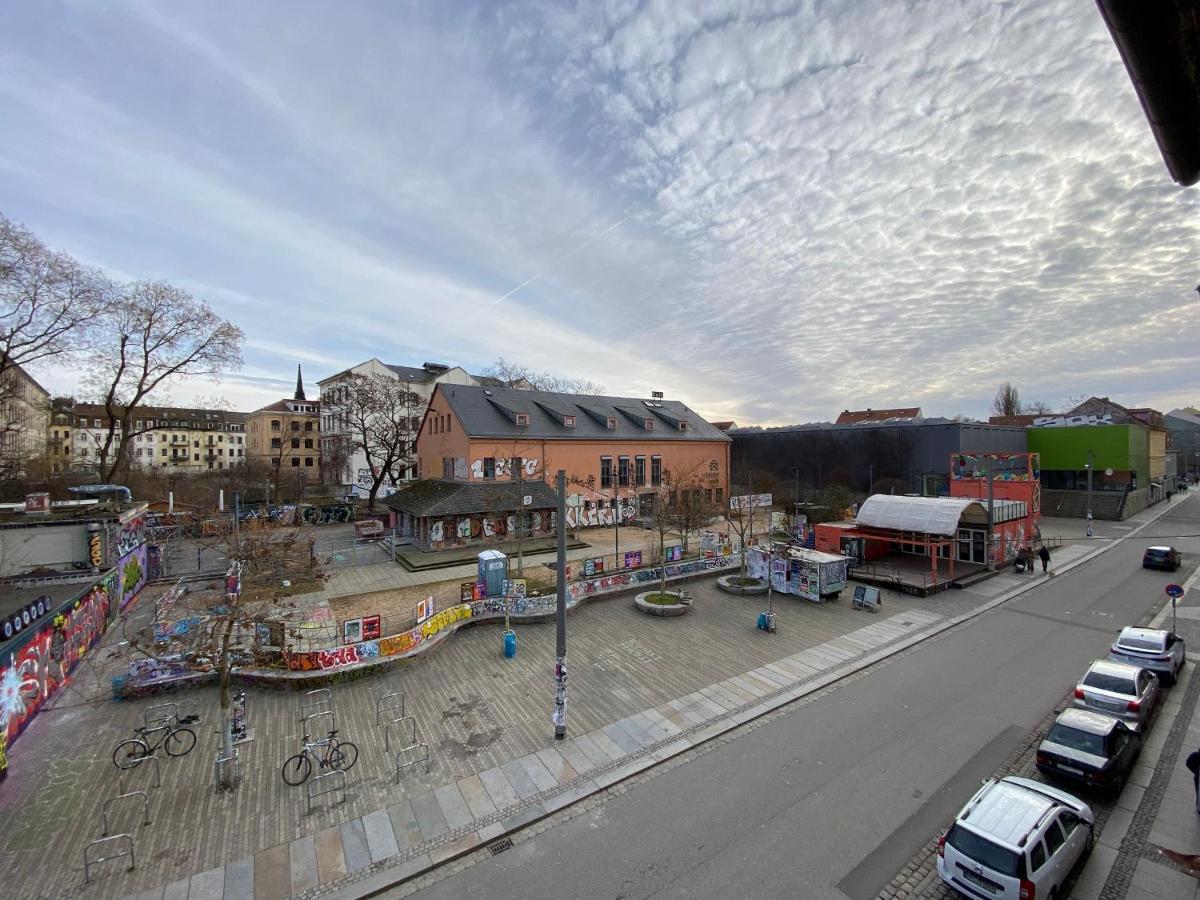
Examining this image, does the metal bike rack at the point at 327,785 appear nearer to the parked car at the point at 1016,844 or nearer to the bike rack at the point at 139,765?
the bike rack at the point at 139,765

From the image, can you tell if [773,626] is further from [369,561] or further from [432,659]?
[369,561]

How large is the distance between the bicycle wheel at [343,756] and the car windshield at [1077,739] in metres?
14.7

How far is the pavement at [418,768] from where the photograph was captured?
8.95 metres

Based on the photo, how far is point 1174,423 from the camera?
10112 centimetres

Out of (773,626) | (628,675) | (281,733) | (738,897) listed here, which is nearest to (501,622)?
(628,675)

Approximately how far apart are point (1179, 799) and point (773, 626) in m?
10.6

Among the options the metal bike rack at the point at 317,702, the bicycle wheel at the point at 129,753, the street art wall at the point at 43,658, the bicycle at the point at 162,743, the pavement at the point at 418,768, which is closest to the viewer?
the pavement at the point at 418,768

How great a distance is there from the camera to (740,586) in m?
24.5

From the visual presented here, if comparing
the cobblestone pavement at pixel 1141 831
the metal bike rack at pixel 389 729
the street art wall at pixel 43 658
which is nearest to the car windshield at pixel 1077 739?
the cobblestone pavement at pixel 1141 831

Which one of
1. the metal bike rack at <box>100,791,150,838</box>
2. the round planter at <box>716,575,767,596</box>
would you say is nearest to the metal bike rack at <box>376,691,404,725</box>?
the metal bike rack at <box>100,791,150,838</box>

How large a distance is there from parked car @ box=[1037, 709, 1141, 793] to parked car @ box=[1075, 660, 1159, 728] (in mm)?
1268

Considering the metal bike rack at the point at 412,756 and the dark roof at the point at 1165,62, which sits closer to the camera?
the dark roof at the point at 1165,62

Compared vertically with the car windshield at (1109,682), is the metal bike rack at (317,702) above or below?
below

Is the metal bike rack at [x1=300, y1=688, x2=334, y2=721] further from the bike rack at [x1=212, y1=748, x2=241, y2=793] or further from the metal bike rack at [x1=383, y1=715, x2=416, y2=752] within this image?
the bike rack at [x1=212, y1=748, x2=241, y2=793]
